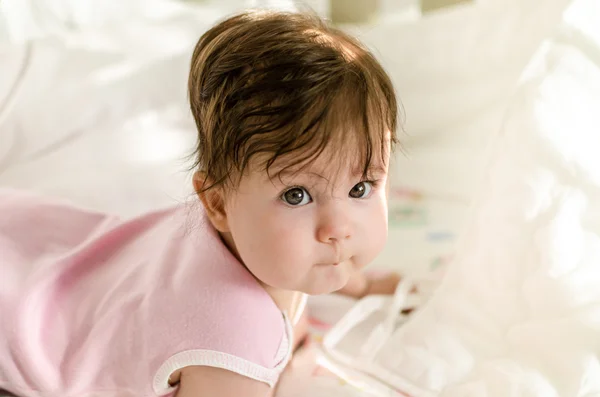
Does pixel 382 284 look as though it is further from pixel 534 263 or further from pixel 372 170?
pixel 372 170

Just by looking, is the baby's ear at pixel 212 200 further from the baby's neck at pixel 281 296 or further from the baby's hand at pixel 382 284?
the baby's hand at pixel 382 284

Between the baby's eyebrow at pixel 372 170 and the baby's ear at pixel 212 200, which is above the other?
the baby's eyebrow at pixel 372 170

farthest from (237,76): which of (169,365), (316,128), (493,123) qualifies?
(493,123)

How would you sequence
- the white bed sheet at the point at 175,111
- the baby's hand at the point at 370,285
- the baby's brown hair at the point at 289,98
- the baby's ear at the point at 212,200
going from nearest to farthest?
the baby's brown hair at the point at 289,98 < the baby's ear at the point at 212,200 < the baby's hand at the point at 370,285 < the white bed sheet at the point at 175,111

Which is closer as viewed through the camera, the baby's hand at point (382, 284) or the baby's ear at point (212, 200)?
the baby's ear at point (212, 200)

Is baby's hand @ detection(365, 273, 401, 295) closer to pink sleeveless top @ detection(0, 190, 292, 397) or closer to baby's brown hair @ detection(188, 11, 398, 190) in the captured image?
pink sleeveless top @ detection(0, 190, 292, 397)

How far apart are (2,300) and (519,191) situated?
0.66 m

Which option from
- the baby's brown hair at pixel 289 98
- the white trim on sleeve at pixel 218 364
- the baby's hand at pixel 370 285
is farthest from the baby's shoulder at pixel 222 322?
the baby's hand at pixel 370 285

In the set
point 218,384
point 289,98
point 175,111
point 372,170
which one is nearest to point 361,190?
point 372,170

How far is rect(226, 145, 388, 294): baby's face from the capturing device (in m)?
0.74

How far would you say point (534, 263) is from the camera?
951 mm

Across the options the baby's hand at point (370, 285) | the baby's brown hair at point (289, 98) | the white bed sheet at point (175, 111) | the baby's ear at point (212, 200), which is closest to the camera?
the baby's brown hair at point (289, 98)

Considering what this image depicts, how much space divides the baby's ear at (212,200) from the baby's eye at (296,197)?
0.08 m

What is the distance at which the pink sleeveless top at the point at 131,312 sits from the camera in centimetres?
82
